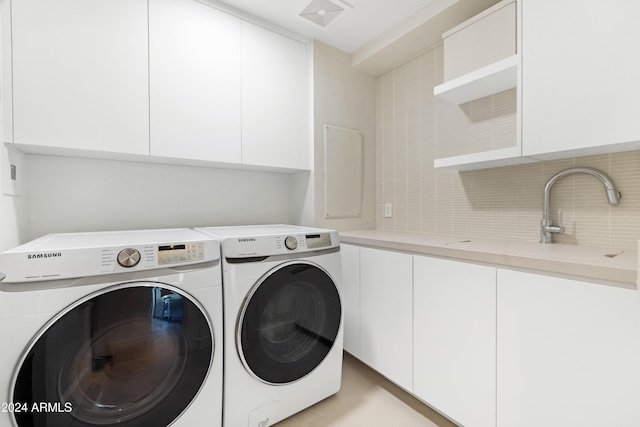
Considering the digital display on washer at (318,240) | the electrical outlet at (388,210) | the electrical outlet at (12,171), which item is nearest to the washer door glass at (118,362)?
the digital display on washer at (318,240)

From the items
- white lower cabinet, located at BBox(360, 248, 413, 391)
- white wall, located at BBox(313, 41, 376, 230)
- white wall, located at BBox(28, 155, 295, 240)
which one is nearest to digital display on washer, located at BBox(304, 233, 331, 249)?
white lower cabinet, located at BBox(360, 248, 413, 391)

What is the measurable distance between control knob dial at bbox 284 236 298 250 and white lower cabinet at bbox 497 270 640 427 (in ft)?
2.88

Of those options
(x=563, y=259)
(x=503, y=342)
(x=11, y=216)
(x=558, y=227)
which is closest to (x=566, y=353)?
(x=503, y=342)

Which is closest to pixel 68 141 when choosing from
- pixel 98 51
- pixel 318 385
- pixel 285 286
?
pixel 98 51

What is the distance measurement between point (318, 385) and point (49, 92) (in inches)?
73.3

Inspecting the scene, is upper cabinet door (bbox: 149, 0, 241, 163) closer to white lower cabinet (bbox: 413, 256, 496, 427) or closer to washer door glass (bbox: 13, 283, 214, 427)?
washer door glass (bbox: 13, 283, 214, 427)

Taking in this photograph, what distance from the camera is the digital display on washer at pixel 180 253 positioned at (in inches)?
40.9

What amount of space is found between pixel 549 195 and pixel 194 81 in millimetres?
1979

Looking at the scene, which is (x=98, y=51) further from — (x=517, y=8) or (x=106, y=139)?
(x=517, y=8)

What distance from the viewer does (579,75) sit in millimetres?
1114

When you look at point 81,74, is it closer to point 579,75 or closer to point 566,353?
point 579,75

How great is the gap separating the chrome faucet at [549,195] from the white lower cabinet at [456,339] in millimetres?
523

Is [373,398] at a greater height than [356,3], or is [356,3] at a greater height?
[356,3]

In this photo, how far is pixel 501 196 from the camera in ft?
5.43
